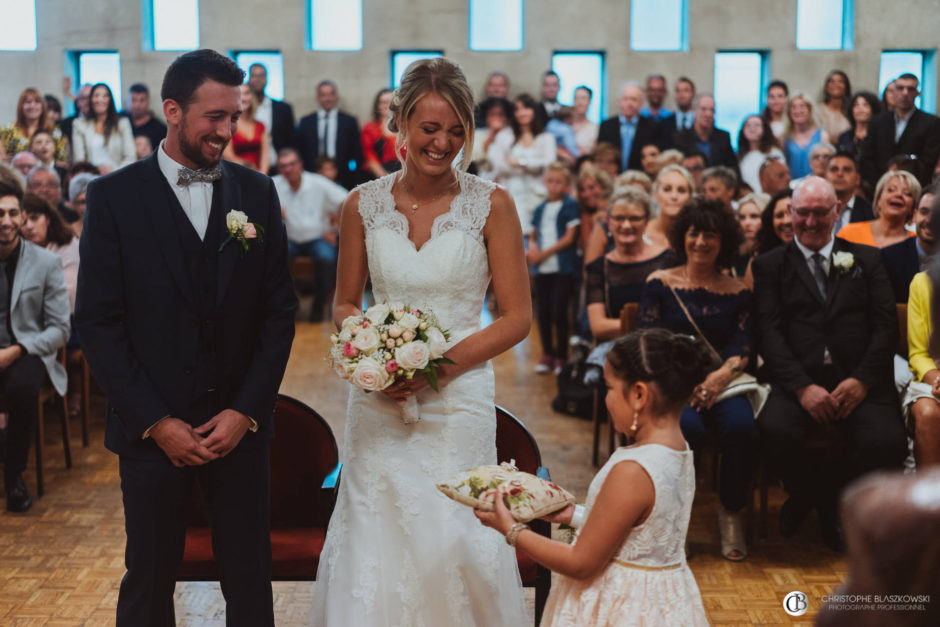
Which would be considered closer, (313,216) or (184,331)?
(184,331)

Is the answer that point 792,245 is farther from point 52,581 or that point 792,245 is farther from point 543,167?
point 543,167

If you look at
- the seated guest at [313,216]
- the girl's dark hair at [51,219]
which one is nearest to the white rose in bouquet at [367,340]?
the girl's dark hair at [51,219]

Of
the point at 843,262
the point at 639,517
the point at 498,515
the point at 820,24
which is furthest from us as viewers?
the point at 820,24

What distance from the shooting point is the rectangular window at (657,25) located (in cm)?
1389

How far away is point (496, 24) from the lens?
13.8 m

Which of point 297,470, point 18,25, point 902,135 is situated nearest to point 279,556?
point 297,470

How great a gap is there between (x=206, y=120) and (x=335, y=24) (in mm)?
12073

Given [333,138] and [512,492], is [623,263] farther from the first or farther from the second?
[333,138]

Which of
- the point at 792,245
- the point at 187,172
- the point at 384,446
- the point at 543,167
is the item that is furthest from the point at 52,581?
the point at 543,167

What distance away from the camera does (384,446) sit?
2.89 meters

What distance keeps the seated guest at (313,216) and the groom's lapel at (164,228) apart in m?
7.64

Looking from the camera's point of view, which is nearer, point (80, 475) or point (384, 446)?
point (384, 446)

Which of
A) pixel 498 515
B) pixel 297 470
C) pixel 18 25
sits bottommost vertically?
pixel 297 470

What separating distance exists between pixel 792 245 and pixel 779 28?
10.2m
